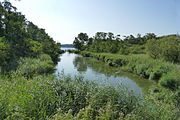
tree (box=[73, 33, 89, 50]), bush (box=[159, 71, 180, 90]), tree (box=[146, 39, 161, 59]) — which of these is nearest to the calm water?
bush (box=[159, 71, 180, 90])

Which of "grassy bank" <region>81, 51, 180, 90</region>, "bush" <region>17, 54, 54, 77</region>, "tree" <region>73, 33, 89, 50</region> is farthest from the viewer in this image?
"tree" <region>73, 33, 89, 50</region>

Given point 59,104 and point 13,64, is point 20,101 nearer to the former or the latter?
point 59,104

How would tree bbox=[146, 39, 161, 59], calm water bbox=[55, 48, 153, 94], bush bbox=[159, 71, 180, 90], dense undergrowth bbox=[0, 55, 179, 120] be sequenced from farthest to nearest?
tree bbox=[146, 39, 161, 59], bush bbox=[159, 71, 180, 90], calm water bbox=[55, 48, 153, 94], dense undergrowth bbox=[0, 55, 179, 120]

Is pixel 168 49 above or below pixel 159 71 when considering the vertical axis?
above

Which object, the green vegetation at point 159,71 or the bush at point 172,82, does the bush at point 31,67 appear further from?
the bush at point 172,82

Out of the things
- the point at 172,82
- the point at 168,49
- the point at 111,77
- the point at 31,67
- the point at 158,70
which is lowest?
the point at 111,77

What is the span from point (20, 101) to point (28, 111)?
29 centimetres

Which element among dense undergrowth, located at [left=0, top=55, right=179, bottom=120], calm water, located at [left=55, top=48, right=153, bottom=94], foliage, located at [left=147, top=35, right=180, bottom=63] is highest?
foliage, located at [left=147, top=35, right=180, bottom=63]

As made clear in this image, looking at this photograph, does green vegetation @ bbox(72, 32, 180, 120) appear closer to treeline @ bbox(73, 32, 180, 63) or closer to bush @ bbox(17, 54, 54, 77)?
treeline @ bbox(73, 32, 180, 63)

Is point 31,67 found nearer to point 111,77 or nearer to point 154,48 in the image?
point 111,77

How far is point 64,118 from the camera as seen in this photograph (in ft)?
6.51

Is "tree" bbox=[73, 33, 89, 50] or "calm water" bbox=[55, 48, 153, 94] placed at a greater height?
"tree" bbox=[73, 33, 89, 50]

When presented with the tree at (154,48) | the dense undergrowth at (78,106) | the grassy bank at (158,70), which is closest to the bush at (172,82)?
the grassy bank at (158,70)

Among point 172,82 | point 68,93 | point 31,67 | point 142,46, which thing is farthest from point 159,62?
point 142,46
